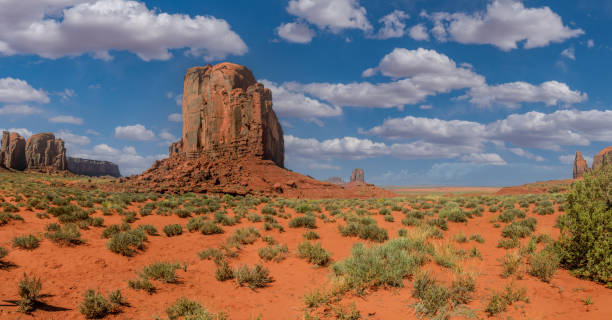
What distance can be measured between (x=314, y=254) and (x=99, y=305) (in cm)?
562

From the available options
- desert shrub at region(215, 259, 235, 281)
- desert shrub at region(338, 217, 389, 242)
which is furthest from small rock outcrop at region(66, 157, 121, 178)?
desert shrub at region(215, 259, 235, 281)

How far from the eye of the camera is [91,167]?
13862 cm

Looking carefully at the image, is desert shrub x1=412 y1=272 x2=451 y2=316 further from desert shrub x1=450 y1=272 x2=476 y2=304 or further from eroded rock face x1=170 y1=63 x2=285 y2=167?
eroded rock face x1=170 y1=63 x2=285 y2=167

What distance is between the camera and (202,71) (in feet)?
190

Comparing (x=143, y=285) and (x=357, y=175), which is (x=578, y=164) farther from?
(x=143, y=285)

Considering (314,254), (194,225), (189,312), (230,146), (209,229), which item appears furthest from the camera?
(230,146)

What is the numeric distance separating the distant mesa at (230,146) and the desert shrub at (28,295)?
32.3 metres

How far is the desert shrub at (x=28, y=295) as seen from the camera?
18.7 feet

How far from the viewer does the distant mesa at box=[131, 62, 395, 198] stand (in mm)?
41850

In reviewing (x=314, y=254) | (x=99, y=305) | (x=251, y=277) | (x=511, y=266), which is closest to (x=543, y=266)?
(x=511, y=266)

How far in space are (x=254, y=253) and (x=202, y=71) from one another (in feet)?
183

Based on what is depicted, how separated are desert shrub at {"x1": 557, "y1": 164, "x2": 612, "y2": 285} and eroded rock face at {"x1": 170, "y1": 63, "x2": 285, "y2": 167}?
45815 mm

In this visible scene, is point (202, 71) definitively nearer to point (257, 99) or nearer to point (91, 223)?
point (257, 99)

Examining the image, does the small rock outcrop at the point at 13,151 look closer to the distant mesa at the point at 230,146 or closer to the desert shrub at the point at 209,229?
Answer: the distant mesa at the point at 230,146
